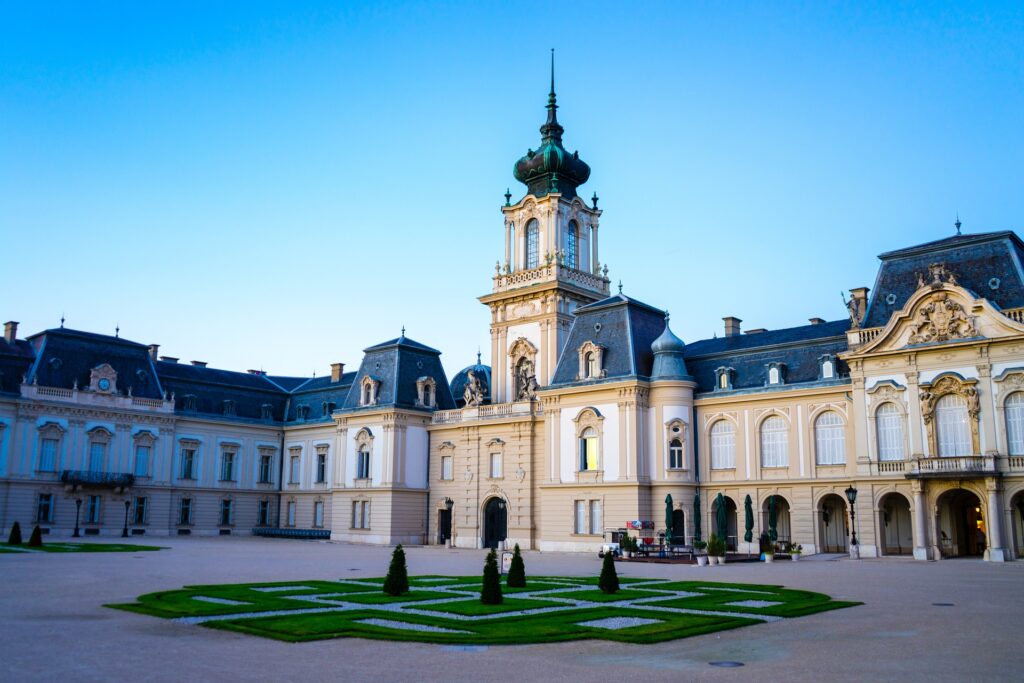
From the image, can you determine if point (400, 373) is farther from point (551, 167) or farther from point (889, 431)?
point (889, 431)

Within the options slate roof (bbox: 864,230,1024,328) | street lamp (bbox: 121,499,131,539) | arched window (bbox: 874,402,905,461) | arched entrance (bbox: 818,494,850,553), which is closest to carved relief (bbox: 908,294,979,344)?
slate roof (bbox: 864,230,1024,328)

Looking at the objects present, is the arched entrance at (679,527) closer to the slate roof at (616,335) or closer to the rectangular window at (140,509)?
the slate roof at (616,335)

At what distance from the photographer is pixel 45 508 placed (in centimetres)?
6031

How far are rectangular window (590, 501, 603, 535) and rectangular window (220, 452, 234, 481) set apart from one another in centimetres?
3255

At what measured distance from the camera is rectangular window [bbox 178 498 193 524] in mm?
67312

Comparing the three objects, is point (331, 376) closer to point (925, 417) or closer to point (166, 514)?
point (166, 514)

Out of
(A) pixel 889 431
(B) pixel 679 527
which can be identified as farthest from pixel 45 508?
(A) pixel 889 431

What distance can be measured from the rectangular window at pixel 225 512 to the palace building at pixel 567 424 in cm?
12

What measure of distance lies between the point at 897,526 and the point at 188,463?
48.9 m

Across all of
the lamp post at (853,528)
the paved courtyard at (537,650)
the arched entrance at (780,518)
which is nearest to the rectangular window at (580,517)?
the arched entrance at (780,518)

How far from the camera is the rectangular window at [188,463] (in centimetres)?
6775

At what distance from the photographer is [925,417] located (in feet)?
136

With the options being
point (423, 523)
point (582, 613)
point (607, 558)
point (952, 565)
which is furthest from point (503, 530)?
point (582, 613)

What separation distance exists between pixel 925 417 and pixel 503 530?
26658mm
